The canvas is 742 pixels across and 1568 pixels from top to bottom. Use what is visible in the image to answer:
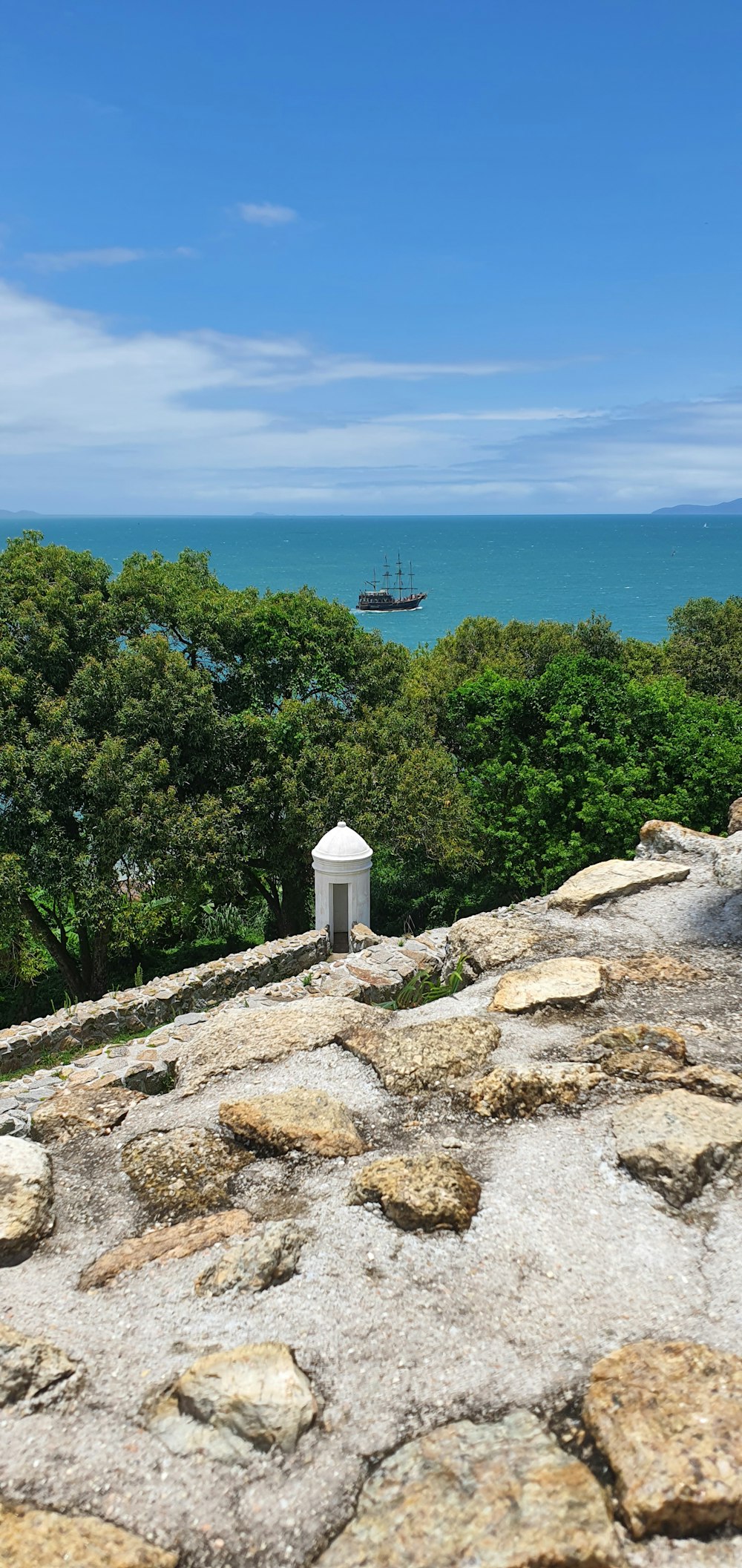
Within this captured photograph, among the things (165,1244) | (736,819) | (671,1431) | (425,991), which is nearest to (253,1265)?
(165,1244)

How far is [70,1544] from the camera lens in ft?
11.0

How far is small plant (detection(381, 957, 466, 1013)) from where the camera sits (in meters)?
9.33

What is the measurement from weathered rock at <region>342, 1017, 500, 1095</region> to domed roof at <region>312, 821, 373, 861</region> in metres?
5.23

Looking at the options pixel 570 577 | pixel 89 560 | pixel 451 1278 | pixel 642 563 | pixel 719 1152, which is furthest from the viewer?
pixel 642 563

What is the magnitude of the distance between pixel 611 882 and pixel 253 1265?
281 inches

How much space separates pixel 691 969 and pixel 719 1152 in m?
3.18

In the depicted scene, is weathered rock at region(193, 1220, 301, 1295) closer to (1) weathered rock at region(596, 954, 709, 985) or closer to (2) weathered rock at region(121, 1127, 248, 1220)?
(2) weathered rock at region(121, 1127, 248, 1220)

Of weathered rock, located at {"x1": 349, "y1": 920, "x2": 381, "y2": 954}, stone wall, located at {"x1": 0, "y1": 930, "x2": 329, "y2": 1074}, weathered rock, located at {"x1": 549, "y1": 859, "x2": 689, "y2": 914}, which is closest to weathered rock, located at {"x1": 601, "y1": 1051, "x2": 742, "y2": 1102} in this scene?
weathered rock, located at {"x1": 549, "y1": 859, "x2": 689, "y2": 914}

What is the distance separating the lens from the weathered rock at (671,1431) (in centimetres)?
334

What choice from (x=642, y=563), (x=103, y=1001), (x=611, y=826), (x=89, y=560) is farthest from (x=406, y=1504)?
(x=642, y=563)

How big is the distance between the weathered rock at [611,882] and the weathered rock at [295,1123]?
16.0 feet

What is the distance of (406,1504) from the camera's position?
3463mm

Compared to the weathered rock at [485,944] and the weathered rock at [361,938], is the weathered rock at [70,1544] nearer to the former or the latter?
the weathered rock at [485,944]

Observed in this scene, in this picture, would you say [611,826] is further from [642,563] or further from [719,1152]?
[642,563]
